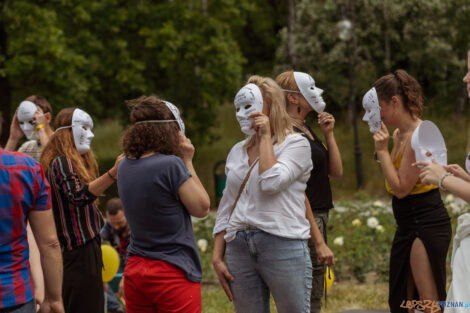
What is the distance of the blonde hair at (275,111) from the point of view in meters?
3.62

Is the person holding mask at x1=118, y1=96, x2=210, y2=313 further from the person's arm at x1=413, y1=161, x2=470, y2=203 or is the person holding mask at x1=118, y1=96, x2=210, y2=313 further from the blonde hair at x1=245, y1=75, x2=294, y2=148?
the person's arm at x1=413, y1=161, x2=470, y2=203

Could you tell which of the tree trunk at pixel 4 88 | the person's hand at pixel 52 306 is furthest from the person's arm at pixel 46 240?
the tree trunk at pixel 4 88

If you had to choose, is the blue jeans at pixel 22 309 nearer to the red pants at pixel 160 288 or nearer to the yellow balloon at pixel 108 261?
the red pants at pixel 160 288

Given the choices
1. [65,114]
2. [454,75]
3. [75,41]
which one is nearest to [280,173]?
[65,114]

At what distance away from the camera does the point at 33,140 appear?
18.1 ft

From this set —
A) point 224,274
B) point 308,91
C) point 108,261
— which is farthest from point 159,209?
point 108,261

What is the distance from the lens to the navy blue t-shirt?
3.39 m

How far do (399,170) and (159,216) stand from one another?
1568 mm

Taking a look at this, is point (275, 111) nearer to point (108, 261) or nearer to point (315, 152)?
point (315, 152)

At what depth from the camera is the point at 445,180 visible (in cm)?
324

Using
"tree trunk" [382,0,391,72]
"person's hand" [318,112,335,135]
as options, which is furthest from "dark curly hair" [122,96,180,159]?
"tree trunk" [382,0,391,72]

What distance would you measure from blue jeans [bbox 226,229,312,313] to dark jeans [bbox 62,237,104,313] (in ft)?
3.99

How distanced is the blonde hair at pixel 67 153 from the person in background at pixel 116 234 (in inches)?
95.4

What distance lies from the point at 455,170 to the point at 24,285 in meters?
2.23
